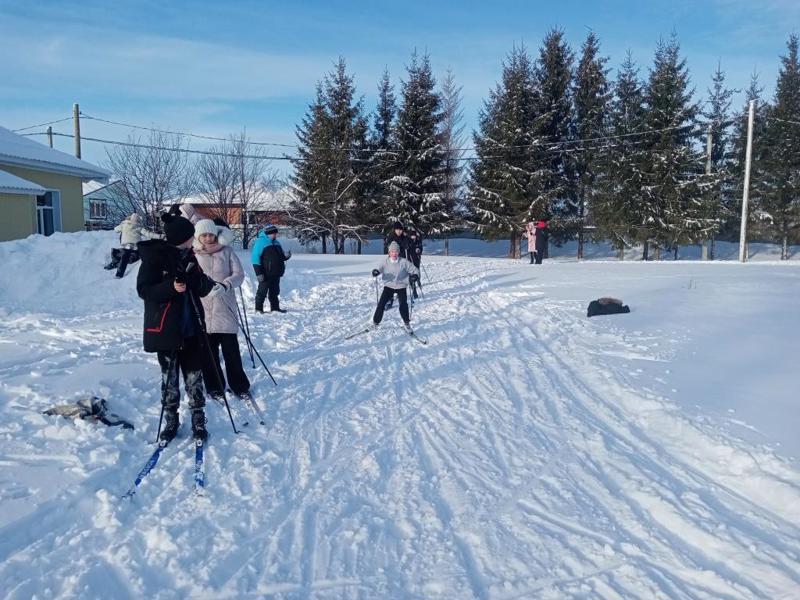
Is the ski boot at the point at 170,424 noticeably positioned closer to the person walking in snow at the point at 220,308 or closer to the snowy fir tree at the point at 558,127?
the person walking in snow at the point at 220,308

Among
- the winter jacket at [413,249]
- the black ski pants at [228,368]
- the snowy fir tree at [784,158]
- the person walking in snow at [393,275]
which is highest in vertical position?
the snowy fir tree at [784,158]

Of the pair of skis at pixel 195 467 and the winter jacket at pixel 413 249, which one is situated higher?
the winter jacket at pixel 413 249

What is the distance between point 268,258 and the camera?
11047 millimetres

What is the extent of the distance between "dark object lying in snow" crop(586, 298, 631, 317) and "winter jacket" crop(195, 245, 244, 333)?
24.0 feet

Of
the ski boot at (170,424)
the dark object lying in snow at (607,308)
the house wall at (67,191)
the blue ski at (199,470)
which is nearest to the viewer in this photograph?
the blue ski at (199,470)

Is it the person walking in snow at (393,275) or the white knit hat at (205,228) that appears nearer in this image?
the white knit hat at (205,228)

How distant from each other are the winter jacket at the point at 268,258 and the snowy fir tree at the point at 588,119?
2765 cm

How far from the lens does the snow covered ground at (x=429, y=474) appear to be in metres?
3.08

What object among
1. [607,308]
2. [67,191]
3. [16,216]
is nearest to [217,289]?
[607,308]

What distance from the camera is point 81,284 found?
1381cm

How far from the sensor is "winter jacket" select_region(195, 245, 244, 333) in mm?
5738

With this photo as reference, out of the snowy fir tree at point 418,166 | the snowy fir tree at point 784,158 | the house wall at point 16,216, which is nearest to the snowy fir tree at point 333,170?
the snowy fir tree at point 418,166

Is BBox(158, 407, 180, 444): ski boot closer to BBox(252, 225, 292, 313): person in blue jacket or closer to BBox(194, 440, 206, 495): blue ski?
BBox(194, 440, 206, 495): blue ski

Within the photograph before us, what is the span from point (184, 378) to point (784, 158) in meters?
39.9
